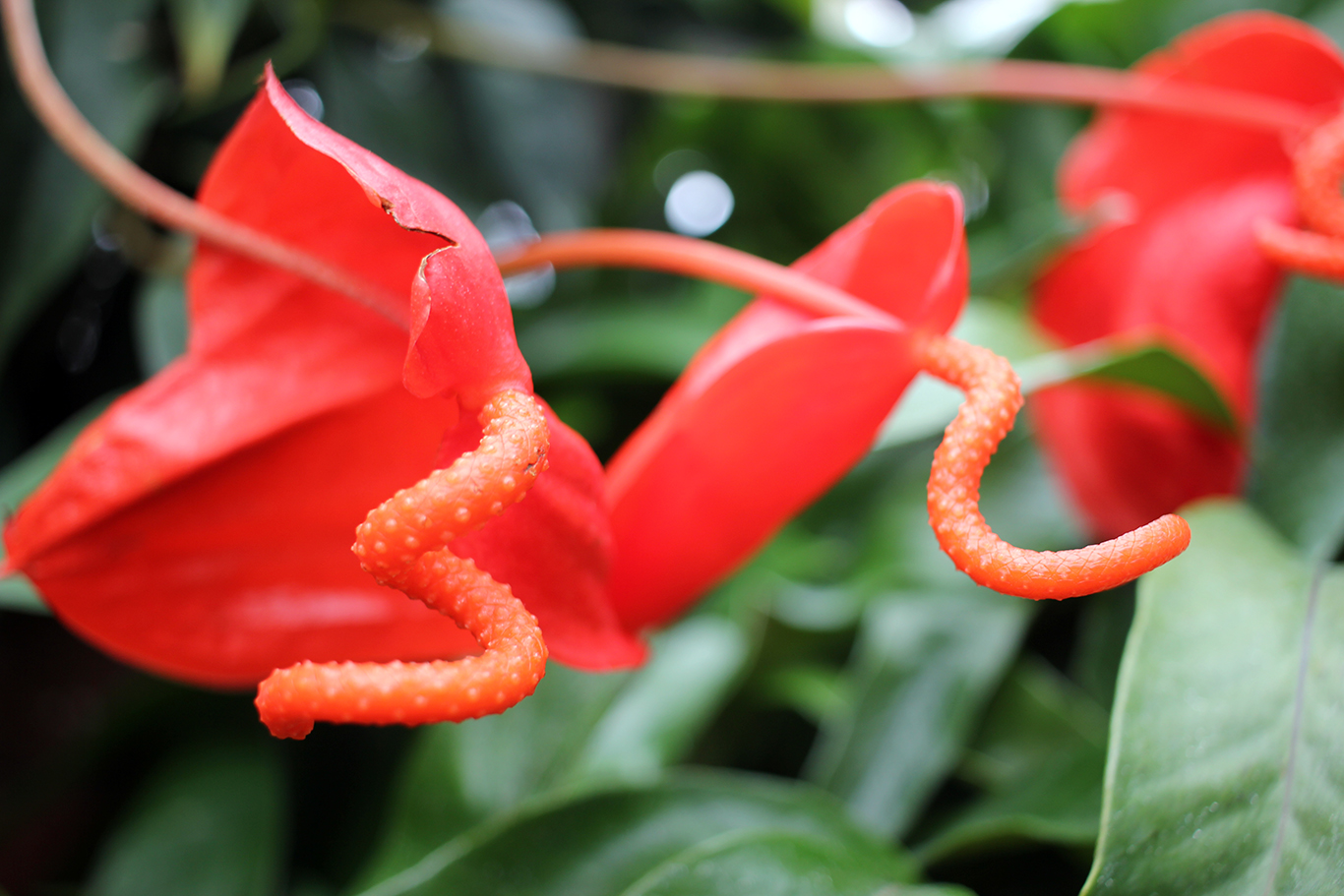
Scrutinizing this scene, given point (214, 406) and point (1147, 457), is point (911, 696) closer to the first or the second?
point (1147, 457)

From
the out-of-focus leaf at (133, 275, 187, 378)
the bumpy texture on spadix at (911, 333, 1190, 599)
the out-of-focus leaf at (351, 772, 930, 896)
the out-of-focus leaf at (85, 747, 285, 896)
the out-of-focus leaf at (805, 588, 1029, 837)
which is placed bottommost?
the out-of-focus leaf at (85, 747, 285, 896)

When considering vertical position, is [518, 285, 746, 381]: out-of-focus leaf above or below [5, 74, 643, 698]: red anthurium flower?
below

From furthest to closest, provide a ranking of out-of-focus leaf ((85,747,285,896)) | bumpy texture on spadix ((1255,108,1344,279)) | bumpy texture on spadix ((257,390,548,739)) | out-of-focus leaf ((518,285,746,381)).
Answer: out-of-focus leaf ((518,285,746,381)), out-of-focus leaf ((85,747,285,896)), bumpy texture on spadix ((1255,108,1344,279)), bumpy texture on spadix ((257,390,548,739))

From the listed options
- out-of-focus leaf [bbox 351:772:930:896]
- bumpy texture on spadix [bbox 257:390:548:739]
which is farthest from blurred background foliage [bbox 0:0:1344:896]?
bumpy texture on spadix [bbox 257:390:548:739]

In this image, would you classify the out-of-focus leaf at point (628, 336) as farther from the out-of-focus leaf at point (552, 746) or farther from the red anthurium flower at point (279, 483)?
the red anthurium flower at point (279, 483)

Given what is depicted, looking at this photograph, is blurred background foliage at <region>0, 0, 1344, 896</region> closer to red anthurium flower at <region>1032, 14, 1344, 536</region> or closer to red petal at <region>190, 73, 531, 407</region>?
red anthurium flower at <region>1032, 14, 1344, 536</region>

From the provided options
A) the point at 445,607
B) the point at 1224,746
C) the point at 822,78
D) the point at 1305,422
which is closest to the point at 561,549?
the point at 445,607

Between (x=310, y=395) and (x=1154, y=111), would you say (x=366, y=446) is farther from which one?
(x=1154, y=111)
